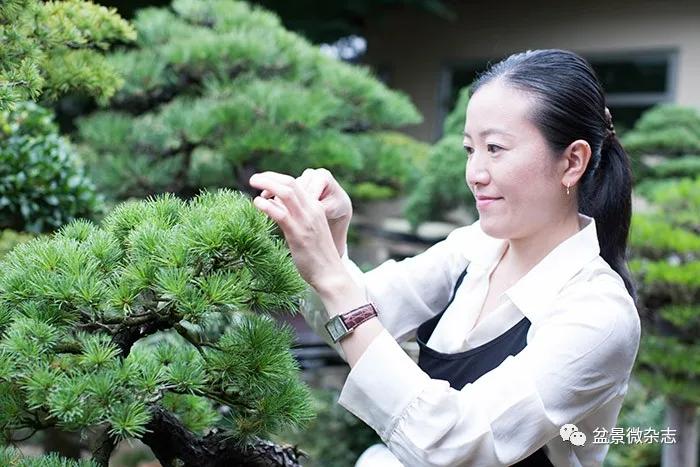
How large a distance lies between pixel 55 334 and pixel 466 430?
0.50 m

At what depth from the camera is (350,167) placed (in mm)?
2936

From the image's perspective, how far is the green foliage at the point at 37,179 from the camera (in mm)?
1886

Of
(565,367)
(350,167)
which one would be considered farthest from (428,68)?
(565,367)

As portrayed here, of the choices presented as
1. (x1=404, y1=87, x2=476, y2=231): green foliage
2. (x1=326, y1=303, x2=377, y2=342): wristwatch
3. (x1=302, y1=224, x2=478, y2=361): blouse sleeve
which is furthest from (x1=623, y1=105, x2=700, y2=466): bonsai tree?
(x1=326, y1=303, x2=377, y2=342): wristwatch

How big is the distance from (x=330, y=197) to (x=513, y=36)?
5.73 metres

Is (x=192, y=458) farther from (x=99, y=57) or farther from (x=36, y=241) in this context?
(x=99, y=57)

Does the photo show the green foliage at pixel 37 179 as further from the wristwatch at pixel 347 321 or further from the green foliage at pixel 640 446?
the green foliage at pixel 640 446

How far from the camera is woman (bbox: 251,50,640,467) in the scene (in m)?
1.09

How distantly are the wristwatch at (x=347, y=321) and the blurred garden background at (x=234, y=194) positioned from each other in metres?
0.06

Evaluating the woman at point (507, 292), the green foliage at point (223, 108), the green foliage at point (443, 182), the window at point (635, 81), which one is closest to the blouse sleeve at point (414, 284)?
the woman at point (507, 292)

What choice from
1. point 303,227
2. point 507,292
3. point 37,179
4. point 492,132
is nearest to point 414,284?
point 507,292

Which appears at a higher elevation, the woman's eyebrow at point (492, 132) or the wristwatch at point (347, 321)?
the woman's eyebrow at point (492, 132)

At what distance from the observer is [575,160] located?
4.34 ft

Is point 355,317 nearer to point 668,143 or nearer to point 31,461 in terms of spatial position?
point 31,461
